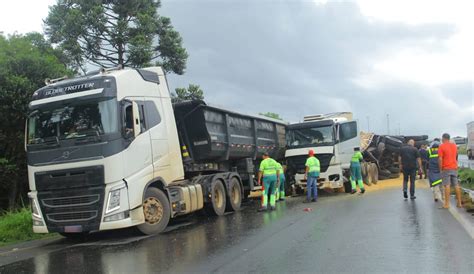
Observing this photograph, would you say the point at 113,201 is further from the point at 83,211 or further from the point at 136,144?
the point at 136,144

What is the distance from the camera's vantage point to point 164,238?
9062 millimetres

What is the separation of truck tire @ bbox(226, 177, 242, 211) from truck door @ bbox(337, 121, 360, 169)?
471 centimetres

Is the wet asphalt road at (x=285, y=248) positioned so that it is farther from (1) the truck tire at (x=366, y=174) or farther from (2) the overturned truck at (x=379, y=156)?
(2) the overturned truck at (x=379, y=156)

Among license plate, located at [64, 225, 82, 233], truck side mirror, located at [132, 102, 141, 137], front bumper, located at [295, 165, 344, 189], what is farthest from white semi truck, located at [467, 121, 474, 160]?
license plate, located at [64, 225, 82, 233]

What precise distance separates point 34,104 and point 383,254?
283 inches

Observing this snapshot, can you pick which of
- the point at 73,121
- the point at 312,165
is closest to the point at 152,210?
the point at 73,121

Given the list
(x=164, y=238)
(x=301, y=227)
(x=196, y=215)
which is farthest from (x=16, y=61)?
(x=301, y=227)

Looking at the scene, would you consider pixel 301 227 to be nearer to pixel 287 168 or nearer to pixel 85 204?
pixel 85 204

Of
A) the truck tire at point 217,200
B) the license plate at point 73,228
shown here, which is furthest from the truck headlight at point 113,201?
the truck tire at point 217,200

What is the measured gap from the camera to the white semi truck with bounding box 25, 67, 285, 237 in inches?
347

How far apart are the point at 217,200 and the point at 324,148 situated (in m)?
5.61

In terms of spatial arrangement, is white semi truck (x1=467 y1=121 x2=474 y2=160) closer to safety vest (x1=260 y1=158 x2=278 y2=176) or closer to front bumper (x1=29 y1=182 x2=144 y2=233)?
safety vest (x1=260 y1=158 x2=278 y2=176)

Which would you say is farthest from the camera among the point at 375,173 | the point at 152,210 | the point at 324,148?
the point at 375,173

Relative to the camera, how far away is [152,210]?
Result: 31.8 ft
